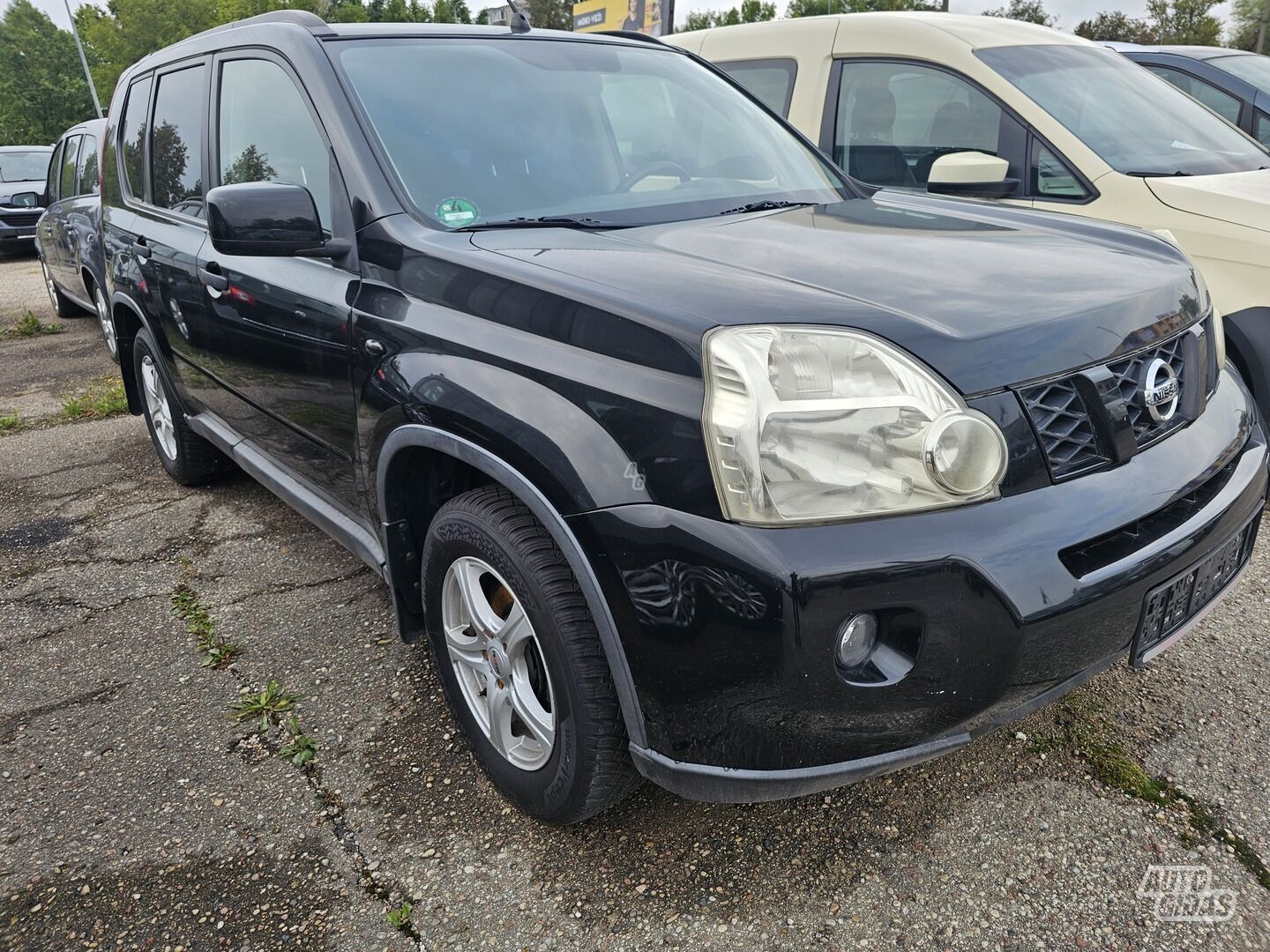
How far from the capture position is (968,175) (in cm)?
370

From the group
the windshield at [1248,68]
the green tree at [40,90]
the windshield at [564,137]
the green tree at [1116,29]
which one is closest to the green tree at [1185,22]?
the green tree at [1116,29]

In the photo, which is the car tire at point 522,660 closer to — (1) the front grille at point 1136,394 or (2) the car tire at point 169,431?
(1) the front grille at point 1136,394

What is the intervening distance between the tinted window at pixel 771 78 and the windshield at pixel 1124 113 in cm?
101

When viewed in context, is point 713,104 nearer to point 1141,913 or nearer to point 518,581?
point 518,581

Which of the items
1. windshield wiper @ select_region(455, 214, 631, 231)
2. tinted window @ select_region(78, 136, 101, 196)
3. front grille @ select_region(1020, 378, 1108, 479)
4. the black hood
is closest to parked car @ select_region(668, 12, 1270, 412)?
the black hood

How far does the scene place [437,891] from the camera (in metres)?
1.95

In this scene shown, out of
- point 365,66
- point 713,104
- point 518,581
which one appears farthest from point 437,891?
point 713,104

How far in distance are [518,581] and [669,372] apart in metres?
0.55

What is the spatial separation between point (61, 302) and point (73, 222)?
2.09 metres

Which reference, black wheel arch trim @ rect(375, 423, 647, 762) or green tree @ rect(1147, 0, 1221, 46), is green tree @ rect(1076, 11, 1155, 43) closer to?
green tree @ rect(1147, 0, 1221, 46)

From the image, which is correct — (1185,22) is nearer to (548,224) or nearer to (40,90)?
(548,224)

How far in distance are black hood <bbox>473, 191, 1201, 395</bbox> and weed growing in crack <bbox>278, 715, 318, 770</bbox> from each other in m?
1.36

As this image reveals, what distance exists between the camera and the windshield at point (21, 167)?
14359 millimetres

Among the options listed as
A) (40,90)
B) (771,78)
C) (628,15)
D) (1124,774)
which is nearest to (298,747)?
(1124,774)
